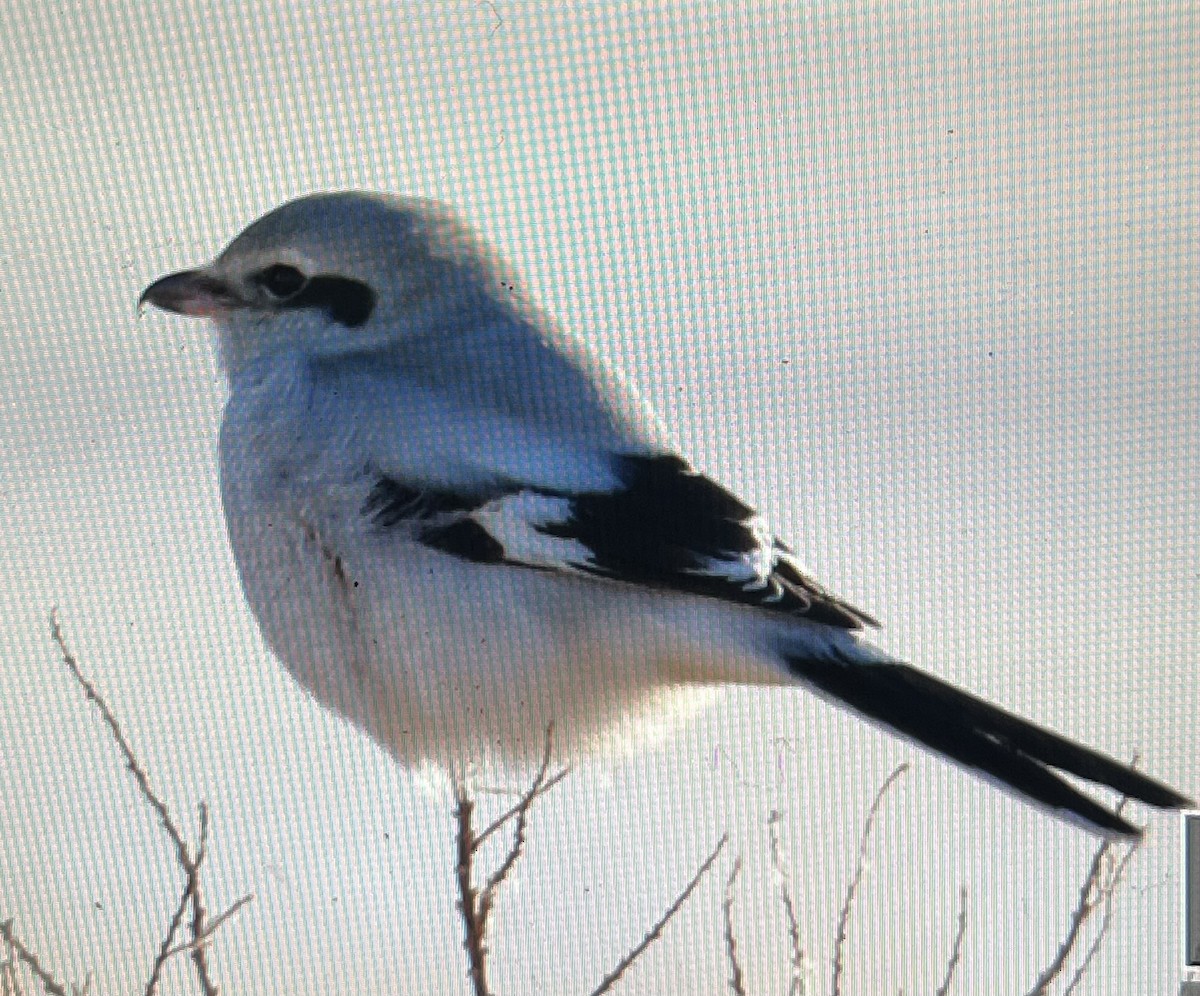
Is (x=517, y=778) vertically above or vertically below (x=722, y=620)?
below

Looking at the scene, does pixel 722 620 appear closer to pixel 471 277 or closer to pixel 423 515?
pixel 423 515

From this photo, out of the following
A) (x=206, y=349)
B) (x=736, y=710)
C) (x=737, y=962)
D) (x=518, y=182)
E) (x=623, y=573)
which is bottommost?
(x=737, y=962)

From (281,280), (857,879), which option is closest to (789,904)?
(857,879)

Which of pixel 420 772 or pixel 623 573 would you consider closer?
pixel 623 573

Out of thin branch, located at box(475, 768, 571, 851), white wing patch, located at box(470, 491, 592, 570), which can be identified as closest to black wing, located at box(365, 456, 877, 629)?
white wing patch, located at box(470, 491, 592, 570)

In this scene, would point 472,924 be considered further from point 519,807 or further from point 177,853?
→ point 177,853

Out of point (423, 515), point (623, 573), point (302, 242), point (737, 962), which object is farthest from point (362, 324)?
point (737, 962)

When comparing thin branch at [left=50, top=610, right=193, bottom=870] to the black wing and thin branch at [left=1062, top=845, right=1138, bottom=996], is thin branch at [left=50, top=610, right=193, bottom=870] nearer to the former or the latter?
the black wing

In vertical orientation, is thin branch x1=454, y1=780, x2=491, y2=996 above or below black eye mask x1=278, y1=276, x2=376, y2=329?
below
